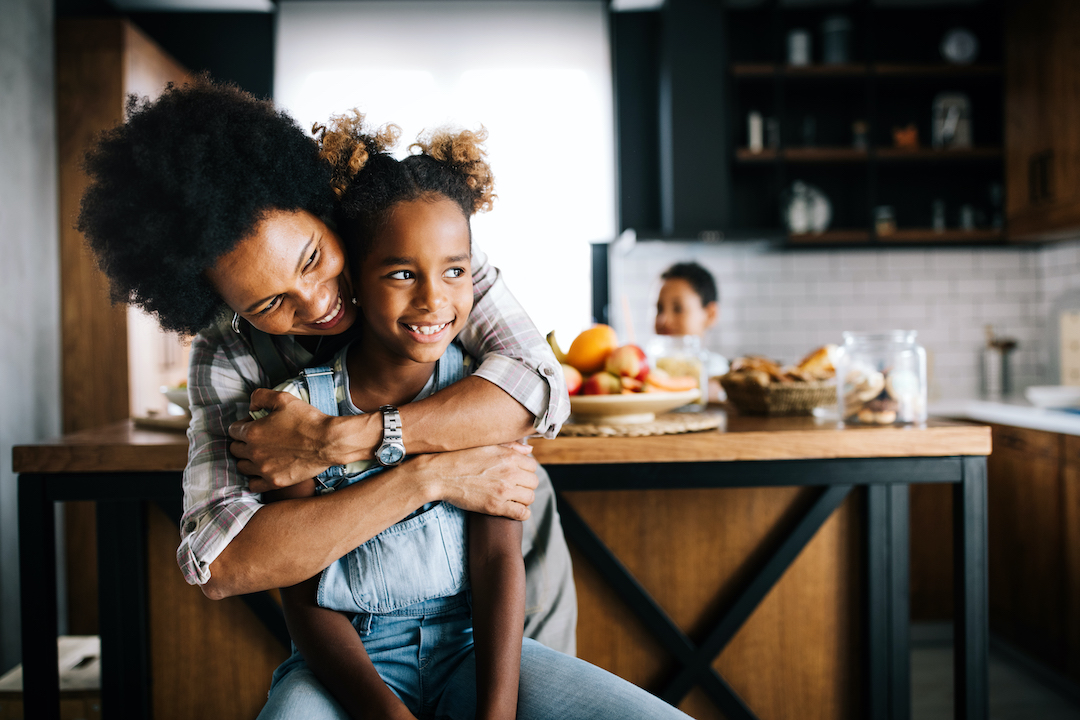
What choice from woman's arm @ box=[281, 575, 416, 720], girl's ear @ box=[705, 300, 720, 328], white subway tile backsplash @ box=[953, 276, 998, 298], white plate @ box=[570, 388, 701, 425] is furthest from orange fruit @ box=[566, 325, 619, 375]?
white subway tile backsplash @ box=[953, 276, 998, 298]

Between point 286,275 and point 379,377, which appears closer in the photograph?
point 286,275

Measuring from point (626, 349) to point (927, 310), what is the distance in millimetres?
3083

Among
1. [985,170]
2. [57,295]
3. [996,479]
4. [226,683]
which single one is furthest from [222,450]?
[985,170]

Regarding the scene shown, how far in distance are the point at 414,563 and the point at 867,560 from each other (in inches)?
40.2

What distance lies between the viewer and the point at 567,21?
414 cm

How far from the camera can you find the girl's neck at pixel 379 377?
3.41ft

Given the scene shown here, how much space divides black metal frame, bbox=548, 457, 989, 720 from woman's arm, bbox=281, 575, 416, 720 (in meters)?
0.49

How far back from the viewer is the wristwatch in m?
0.96

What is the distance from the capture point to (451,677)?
39.3 inches

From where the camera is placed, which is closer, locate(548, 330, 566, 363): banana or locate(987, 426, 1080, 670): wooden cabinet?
locate(548, 330, 566, 363): banana

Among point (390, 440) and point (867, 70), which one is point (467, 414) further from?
point (867, 70)

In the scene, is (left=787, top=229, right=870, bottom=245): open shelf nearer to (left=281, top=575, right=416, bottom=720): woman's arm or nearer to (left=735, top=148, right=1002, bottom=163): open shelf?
(left=735, top=148, right=1002, bottom=163): open shelf

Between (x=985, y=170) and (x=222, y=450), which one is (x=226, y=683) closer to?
(x=222, y=450)

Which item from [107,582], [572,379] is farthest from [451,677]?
[107,582]
